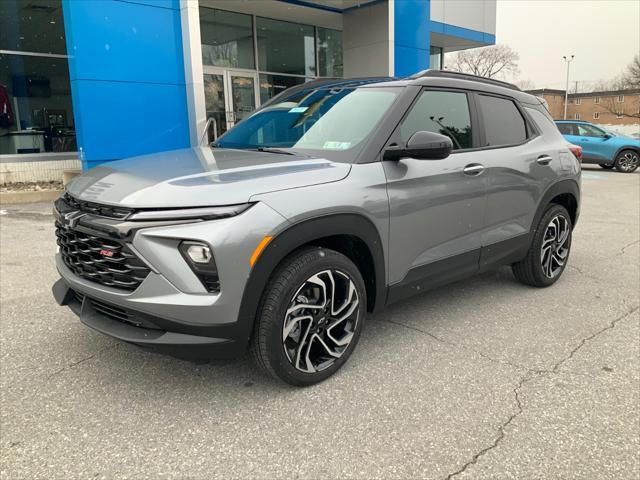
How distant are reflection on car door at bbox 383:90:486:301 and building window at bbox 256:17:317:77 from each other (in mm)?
11880

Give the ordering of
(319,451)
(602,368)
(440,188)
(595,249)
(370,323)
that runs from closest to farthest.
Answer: (319,451) → (602,368) → (440,188) → (370,323) → (595,249)

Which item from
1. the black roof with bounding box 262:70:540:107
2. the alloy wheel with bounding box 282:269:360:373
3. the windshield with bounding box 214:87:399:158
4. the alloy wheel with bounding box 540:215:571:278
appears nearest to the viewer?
the alloy wheel with bounding box 282:269:360:373

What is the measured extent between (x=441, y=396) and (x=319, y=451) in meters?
0.85

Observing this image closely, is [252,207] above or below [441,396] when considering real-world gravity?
above

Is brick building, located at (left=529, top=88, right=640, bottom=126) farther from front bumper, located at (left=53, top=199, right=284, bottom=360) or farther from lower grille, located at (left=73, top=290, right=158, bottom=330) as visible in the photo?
lower grille, located at (left=73, top=290, right=158, bottom=330)

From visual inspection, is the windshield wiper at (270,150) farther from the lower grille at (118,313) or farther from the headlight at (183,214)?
the lower grille at (118,313)

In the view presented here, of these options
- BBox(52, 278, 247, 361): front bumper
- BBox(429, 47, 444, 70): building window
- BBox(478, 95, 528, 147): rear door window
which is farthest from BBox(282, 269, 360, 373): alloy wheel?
BBox(429, 47, 444, 70): building window

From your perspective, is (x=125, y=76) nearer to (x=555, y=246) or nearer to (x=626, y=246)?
(x=555, y=246)

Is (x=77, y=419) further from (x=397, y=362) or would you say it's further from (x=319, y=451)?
(x=397, y=362)

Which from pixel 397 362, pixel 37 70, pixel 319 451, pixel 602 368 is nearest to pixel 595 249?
pixel 602 368

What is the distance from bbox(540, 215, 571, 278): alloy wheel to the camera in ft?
15.7

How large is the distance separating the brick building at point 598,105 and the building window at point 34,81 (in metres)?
74.6

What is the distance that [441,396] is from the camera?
2926mm

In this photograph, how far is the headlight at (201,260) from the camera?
243 cm
